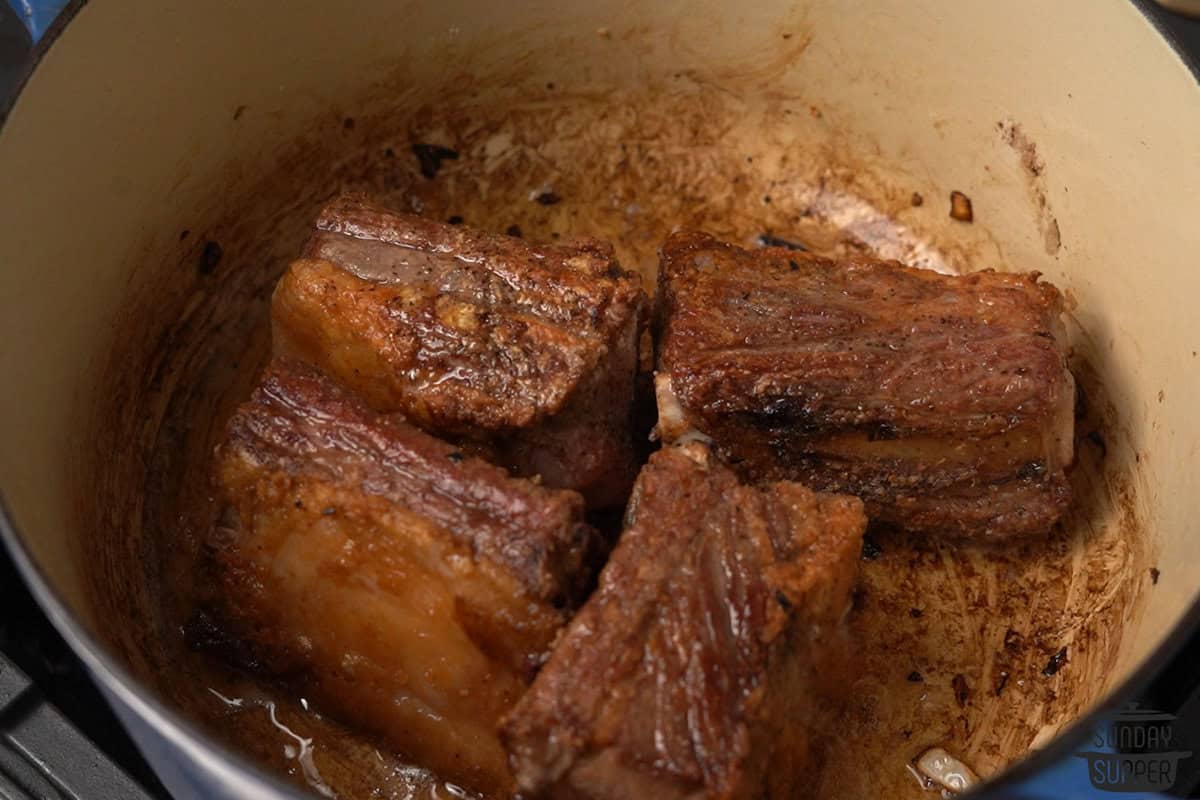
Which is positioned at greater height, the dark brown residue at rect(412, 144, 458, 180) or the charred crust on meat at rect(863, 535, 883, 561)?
the dark brown residue at rect(412, 144, 458, 180)

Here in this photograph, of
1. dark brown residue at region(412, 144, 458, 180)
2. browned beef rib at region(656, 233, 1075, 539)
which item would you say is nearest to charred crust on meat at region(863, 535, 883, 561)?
→ browned beef rib at region(656, 233, 1075, 539)

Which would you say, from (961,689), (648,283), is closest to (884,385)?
(961,689)

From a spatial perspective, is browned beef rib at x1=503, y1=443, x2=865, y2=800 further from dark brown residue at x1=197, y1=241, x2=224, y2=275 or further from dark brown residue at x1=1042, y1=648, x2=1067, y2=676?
dark brown residue at x1=197, y1=241, x2=224, y2=275

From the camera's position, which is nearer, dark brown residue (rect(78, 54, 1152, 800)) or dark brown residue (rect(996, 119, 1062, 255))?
dark brown residue (rect(78, 54, 1152, 800))

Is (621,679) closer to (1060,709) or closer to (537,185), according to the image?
(1060,709)

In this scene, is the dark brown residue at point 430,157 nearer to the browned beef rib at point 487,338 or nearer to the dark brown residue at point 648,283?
the dark brown residue at point 648,283

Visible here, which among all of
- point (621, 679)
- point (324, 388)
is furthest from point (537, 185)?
point (621, 679)
